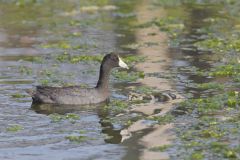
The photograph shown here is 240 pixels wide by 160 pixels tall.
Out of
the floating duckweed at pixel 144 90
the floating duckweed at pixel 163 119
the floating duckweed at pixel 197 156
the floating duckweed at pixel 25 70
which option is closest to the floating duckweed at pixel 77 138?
the floating duckweed at pixel 163 119

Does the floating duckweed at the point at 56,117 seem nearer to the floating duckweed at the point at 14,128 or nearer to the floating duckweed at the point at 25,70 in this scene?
the floating duckweed at the point at 14,128

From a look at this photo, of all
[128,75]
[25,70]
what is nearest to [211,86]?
[128,75]

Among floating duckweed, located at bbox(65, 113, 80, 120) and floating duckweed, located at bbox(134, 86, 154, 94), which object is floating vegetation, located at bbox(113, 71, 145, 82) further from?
floating duckweed, located at bbox(65, 113, 80, 120)

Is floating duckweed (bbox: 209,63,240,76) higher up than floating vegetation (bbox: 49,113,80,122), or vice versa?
floating duckweed (bbox: 209,63,240,76)

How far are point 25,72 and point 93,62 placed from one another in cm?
143

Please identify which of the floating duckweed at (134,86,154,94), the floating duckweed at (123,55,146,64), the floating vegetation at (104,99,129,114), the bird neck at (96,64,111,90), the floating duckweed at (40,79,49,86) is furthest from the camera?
the floating duckweed at (123,55,146,64)

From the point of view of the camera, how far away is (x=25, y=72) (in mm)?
15234

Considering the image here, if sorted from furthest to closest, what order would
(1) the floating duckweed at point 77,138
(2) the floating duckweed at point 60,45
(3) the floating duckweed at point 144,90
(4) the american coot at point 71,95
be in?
(2) the floating duckweed at point 60,45 → (3) the floating duckweed at point 144,90 → (4) the american coot at point 71,95 → (1) the floating duckweed at point 77,138

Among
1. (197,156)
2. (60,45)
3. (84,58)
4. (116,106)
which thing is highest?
(60,45)

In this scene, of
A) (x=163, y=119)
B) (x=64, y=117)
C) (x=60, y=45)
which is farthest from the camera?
(x=60, y=45)

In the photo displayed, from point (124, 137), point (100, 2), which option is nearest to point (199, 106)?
point (124, 137)

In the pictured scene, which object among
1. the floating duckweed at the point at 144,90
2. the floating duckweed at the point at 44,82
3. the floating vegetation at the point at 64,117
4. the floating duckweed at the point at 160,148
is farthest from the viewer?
the floating duckweed at the point at 44,82

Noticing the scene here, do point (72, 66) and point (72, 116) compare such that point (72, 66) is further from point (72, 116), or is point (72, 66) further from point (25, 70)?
Answer: point (72, 116)

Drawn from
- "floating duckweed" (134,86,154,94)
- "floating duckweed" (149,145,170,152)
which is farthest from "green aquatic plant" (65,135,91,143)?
"floating duckweed" (134,86,154,94)
